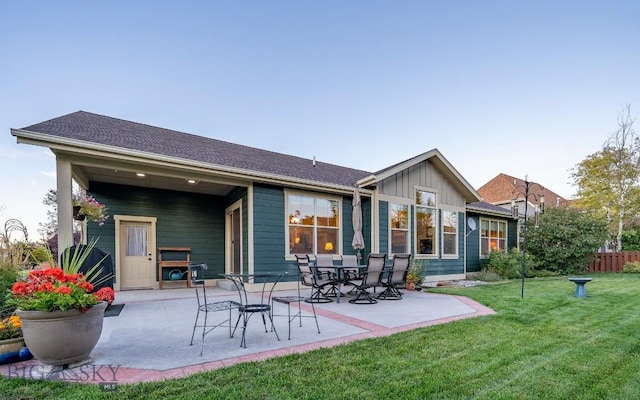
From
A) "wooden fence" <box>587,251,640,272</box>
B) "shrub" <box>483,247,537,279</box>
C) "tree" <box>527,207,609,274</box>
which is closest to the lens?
"shrub" <box>483,247,537,279</box>

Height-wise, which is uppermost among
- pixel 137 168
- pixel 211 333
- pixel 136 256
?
pixel 137 168

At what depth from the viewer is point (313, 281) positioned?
7180mm

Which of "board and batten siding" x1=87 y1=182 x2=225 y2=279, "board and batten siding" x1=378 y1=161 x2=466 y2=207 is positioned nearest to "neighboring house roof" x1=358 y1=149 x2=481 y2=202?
"board and batten siding" x1=378 y1=161 x2=466 y2=207

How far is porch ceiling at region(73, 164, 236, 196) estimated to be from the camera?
25.1 ft

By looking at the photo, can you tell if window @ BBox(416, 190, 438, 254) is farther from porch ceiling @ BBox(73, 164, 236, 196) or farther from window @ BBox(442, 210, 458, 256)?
porch ceiling @ BBox(73, 164, 236, 196)

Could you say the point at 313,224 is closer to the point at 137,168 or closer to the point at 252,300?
the point at 252,300

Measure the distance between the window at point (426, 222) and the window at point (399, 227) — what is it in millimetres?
541

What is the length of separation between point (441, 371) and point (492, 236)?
43.7ft

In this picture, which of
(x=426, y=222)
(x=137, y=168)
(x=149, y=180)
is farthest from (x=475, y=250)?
(x=137, y=168)

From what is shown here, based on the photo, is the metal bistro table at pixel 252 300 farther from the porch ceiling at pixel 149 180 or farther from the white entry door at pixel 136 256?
the white entry door at pixel 136 256

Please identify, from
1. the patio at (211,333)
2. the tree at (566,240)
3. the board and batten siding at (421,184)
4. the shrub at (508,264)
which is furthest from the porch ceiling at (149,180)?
the tree at (566,240)

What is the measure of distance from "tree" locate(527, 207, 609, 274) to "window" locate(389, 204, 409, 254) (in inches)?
284

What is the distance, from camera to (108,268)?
20.3 ft

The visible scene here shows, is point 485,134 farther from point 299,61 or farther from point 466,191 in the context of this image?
point 299,61
